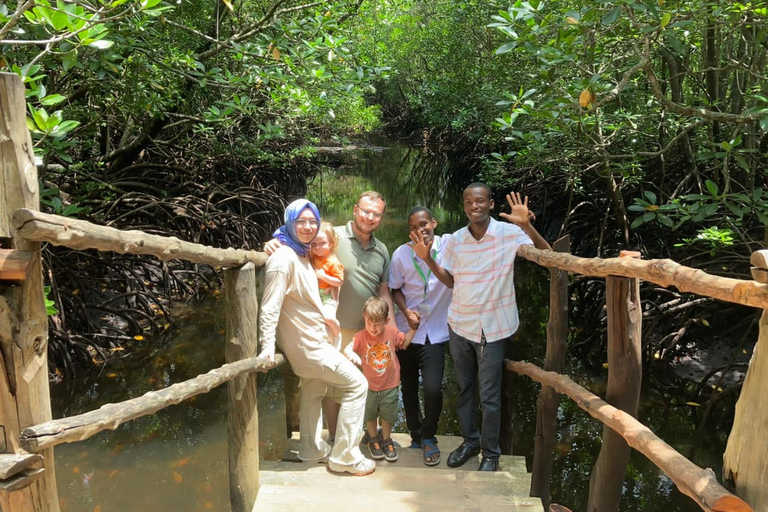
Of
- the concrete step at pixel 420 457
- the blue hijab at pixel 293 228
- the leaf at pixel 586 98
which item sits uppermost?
the leaf at pixel 586 98

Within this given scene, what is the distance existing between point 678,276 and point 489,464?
1587 millimetres

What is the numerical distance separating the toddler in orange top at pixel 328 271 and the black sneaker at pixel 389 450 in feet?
2.05

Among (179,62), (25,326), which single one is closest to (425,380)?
(25,326)

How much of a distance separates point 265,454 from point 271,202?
612 centimetres

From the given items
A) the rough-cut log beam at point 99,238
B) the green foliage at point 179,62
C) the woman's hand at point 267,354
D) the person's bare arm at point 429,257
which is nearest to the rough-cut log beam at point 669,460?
the person's bare arm at point 429,257

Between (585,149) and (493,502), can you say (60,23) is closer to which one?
(493,502)

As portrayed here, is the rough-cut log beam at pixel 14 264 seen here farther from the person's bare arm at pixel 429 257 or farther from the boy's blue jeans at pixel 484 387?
the boy's blue jeans at pixel 484 387

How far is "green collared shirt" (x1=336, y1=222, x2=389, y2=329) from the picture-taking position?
10.5ft

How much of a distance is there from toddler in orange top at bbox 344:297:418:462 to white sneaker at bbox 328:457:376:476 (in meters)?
0.22

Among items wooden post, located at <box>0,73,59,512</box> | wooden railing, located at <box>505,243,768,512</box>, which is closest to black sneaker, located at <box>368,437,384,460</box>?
wooden railing, located at <box>505,243,768,512</box>

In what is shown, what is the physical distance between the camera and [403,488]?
108 inches

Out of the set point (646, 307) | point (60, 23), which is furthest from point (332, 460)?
point (646, 307)

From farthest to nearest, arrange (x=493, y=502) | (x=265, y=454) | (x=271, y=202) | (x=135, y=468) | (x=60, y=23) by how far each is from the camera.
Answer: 1. (x=271, y=202)
2. (x=265, y=454)
3. (x=135, y=468)
4. (x=493, y=502)
5. (x=60, y=23)

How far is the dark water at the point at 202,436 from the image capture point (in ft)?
13.3
